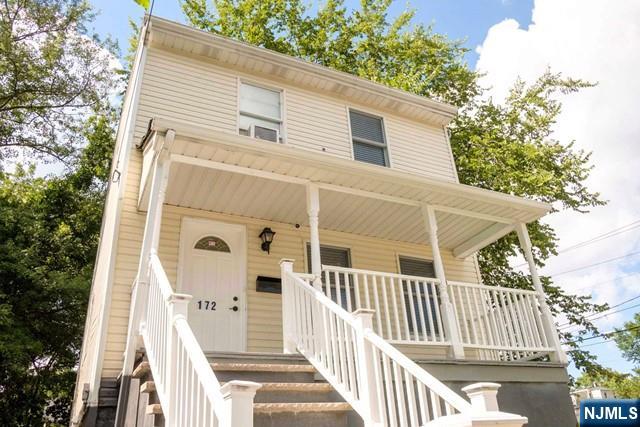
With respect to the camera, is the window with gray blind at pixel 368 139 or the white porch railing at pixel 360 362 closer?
the white porch railing at pixel 360 362

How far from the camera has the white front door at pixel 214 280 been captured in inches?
238

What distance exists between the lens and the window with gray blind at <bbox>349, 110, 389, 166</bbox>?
8891 millimetres

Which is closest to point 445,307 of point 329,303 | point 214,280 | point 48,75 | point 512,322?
point 512,322

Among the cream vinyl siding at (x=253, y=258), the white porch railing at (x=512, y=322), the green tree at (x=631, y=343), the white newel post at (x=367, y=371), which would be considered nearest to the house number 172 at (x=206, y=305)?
the cream vinyl siding at (x=253, y=258)

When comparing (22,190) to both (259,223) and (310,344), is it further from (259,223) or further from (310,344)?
(310,344)

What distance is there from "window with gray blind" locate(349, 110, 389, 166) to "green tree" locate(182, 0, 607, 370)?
5.40m

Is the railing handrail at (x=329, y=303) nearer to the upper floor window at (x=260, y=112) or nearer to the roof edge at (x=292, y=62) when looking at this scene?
the upper floor window at (x=260, y=112)

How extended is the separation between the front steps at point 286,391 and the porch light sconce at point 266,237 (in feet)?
8.29

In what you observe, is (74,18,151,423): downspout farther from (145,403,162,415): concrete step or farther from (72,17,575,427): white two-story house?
(145,403,162,415): concrete step

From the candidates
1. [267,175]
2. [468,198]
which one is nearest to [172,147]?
[267,175]

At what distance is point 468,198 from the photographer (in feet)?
21.6

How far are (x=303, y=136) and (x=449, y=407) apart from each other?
6.43m

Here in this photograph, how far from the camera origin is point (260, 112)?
8.22 m

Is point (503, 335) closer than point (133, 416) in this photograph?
No
